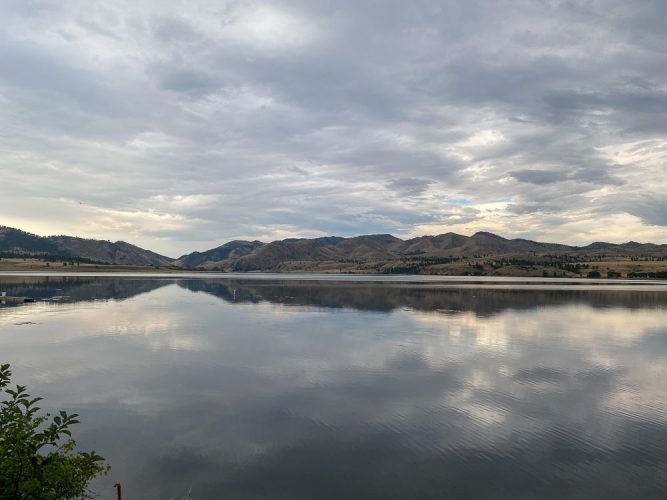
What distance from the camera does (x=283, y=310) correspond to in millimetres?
100250

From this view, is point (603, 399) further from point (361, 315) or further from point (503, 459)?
point (361, 315)

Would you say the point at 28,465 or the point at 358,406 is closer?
the point at 28,465

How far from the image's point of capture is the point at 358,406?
1313 inches

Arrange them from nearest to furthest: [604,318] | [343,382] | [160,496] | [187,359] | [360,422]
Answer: [160,496], [360,422], [343,382], [187,359], [604,318]

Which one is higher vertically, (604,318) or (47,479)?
(47,479)

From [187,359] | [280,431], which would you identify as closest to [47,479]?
[280,431]

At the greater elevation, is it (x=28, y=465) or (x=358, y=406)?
(x=28, y=465)

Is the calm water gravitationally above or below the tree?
below

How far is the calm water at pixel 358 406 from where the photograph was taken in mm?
22016

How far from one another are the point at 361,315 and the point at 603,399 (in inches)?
2311

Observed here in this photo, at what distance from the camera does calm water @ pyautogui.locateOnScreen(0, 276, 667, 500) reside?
22016 millimetres

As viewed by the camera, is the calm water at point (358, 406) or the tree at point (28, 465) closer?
the tree at point (28, 465)

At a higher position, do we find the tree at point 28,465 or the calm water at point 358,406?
the tree at point 28,465

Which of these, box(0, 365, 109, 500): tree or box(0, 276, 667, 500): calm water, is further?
box(0, 276, 667, 500): calm water
